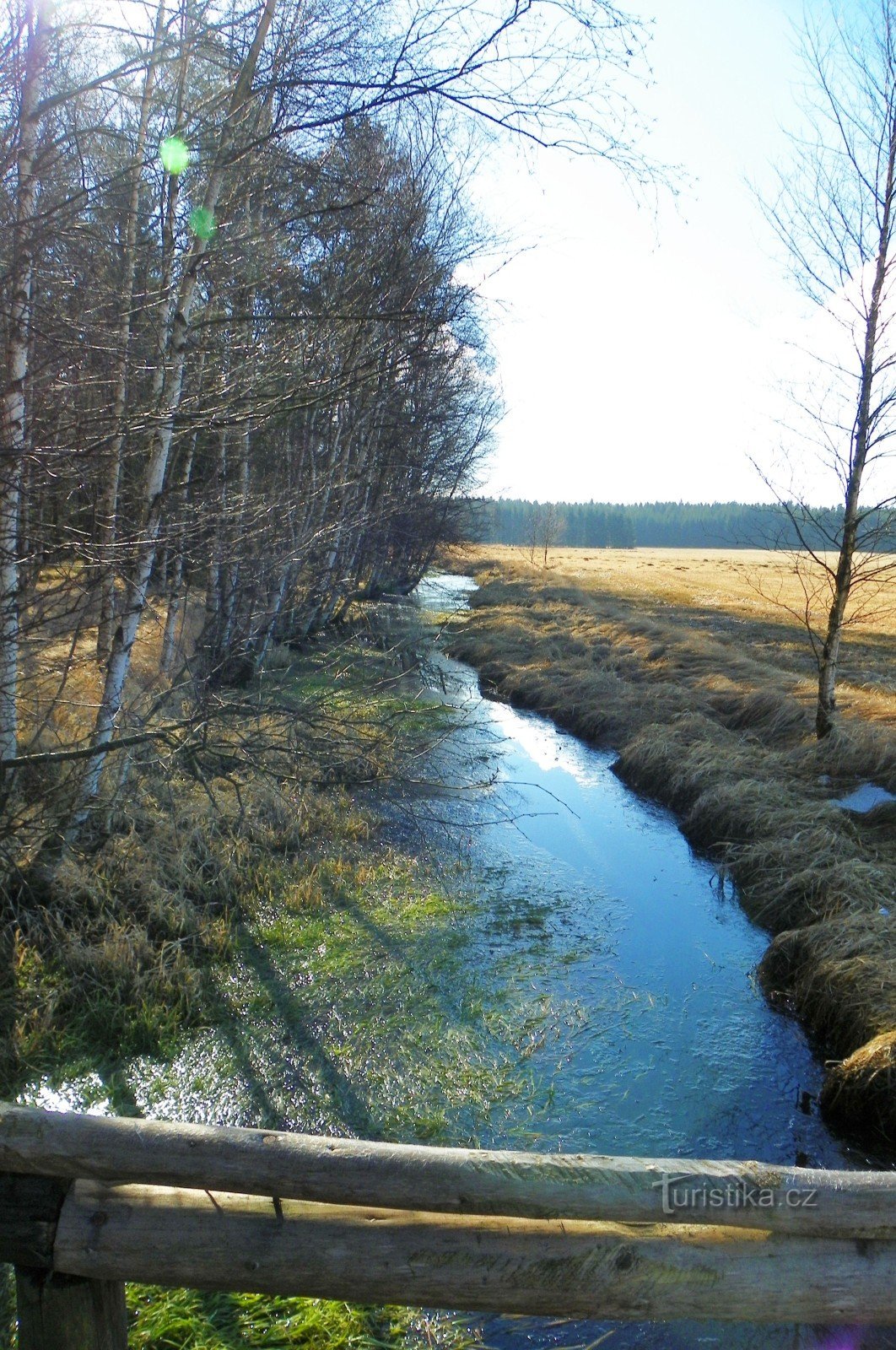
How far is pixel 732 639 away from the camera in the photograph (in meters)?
22.7

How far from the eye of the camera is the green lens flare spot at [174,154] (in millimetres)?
3815

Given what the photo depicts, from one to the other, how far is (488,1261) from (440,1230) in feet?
0.49

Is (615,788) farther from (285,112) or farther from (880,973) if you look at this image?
(285,112)

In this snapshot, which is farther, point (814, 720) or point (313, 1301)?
point (814, 720)

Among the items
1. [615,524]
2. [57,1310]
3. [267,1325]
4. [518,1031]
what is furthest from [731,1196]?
[615,524]

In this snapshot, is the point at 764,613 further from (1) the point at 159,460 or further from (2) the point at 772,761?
(1) the point at 159,460

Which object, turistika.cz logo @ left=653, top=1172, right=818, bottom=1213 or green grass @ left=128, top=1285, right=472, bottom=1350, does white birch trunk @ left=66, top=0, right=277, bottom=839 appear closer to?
green grass @ left=128, top=1285, right=472, bottom=1350

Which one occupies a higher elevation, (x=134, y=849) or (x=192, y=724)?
(x=192, y=724)

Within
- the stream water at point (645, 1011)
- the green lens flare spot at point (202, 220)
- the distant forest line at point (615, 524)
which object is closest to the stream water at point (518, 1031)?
the stream water at point (645, 1011)

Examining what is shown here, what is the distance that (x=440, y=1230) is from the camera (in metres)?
2.44

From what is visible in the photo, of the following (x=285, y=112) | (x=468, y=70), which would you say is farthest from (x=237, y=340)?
(x=468, y=70)

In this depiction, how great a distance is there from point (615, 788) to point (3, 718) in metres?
8.50

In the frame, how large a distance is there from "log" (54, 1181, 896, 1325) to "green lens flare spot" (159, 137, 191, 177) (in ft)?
12.7

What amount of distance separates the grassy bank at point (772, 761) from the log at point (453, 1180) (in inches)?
129
